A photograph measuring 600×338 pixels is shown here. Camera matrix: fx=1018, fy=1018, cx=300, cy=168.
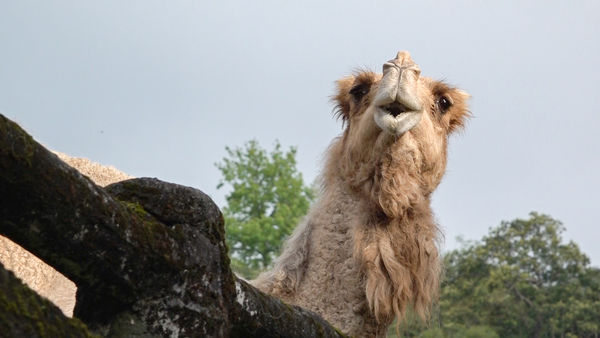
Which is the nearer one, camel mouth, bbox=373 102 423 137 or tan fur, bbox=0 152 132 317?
camel mouth, bbox=373 102 423 137

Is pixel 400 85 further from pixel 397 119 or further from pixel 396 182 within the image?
pixel 396 182

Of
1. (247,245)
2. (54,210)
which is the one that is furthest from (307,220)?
(247,245)

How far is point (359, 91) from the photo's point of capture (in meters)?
6.60

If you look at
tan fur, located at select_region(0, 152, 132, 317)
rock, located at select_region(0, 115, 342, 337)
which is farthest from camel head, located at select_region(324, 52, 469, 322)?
rock, located at select_region(0, 115, 342, 337)

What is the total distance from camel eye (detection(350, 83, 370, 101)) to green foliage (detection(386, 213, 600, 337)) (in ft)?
109

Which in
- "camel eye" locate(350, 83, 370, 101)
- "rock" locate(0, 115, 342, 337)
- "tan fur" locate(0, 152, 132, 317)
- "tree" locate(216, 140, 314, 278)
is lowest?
"rock" locate(0, 115, 342, 337)

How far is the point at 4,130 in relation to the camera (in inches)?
74.7

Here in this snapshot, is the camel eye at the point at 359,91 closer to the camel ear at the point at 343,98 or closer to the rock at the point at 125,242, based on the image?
the camel ear at the point at 343,98

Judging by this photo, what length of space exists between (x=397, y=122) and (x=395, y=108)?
0.50 feet

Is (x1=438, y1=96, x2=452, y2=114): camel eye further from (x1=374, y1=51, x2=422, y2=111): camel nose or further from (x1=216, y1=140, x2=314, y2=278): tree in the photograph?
(x1=216, y1=140, x2=314, y2=278): tree

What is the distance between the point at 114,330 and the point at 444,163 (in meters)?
4.32

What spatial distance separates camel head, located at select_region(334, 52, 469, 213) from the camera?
230 inches

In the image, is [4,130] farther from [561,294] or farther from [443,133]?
[561,294]

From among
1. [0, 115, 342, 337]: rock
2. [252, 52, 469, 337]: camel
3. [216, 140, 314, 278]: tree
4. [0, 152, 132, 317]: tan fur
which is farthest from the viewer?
[216, 140, 314, 278]: tree
